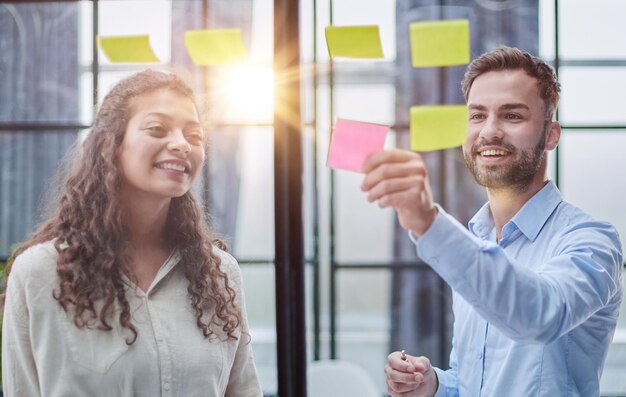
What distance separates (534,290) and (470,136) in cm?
32

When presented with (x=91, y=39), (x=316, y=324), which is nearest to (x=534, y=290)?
(x=316, y=324)

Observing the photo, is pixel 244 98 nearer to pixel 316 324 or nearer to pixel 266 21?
pixel 266 21

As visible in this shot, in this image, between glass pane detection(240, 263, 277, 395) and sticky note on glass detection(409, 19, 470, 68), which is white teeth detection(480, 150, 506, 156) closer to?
sticky note on glass detection(409, 19, 470, 68)

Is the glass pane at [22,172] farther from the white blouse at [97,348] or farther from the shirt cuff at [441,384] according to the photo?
the shirt cuff at [441,384]

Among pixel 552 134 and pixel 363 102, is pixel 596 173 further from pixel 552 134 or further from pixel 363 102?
pixel 552 134

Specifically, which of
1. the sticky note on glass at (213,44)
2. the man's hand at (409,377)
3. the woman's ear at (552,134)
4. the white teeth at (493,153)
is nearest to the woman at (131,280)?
the sticky note on glass at (213,44)

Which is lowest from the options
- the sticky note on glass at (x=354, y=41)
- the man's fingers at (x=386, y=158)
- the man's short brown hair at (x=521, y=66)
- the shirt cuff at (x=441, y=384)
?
the shirt cuff at (x=441, y=384)

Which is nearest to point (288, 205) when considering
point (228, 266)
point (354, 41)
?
point (228, 266)

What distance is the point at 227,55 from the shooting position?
120cm

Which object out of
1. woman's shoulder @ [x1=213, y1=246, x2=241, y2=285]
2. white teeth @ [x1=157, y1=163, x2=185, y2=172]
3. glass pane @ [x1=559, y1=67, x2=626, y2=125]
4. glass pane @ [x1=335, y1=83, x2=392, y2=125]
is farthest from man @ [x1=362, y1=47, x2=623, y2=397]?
glass pane @ [x1=559, y1=67, x2=626, y2=125]

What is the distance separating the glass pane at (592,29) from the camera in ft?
7.32

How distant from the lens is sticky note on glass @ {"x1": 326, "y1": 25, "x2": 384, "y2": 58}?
3.28ft

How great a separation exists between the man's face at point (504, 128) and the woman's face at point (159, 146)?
439mm

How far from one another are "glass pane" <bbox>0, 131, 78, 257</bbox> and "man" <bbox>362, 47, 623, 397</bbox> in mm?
1786
